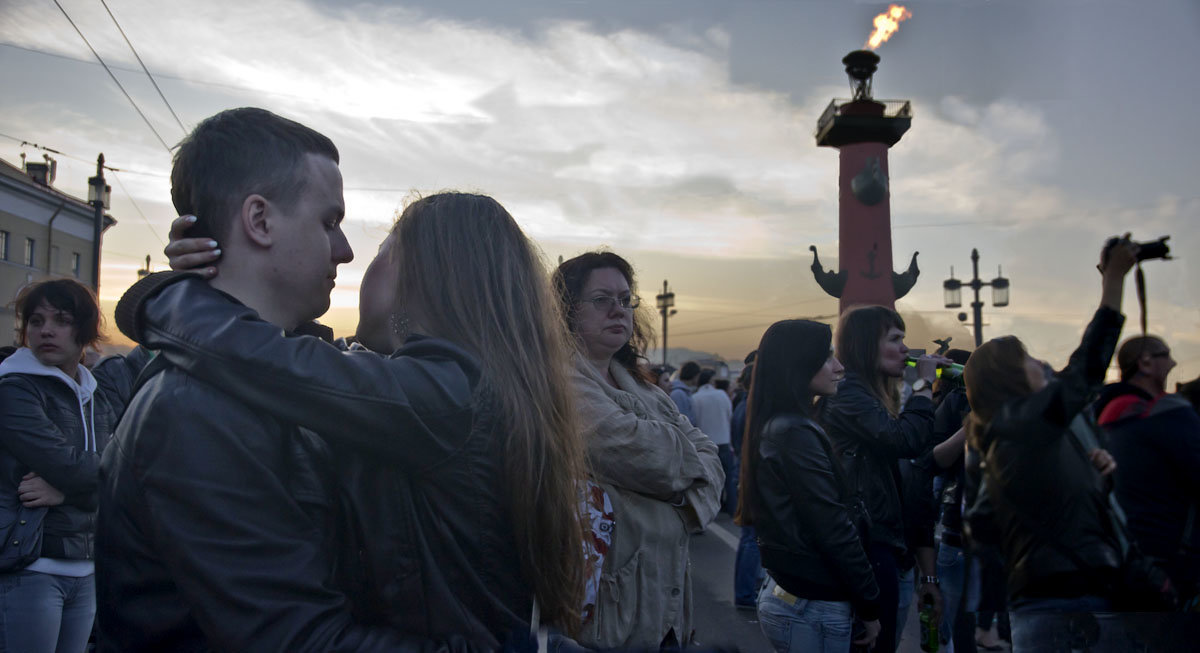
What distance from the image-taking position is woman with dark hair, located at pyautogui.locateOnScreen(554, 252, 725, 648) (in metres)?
2.10

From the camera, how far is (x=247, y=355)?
0.95 meters

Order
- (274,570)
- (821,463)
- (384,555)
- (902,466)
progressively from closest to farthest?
1. (274,570)
2. (384,555)
3. (902,466)
4. (821,463)

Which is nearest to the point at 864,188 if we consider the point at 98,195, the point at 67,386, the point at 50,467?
the point at 98,195

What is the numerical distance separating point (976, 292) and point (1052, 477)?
0.31 m

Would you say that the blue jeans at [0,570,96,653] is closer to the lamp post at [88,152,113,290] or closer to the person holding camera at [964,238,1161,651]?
the lamp post at [88,152,113,290]

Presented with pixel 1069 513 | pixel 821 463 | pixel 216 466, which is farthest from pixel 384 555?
pixel 821 463

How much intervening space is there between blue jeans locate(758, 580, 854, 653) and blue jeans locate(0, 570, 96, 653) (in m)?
2.13

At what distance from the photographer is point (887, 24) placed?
4.48ft

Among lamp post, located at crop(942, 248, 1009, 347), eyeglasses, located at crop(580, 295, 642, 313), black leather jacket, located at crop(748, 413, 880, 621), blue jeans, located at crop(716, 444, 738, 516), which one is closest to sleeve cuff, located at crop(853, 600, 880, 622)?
black leather jacket, located at crop(748, 413, 880, 621)

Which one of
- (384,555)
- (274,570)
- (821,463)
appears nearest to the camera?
(274,570)

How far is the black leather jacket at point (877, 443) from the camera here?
1.80m

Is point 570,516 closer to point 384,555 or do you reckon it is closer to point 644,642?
point 384,555

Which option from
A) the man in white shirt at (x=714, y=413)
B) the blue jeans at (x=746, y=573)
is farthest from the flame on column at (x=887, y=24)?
the man in white shirt at (x=714, y=413)

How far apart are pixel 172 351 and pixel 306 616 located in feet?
1.24
